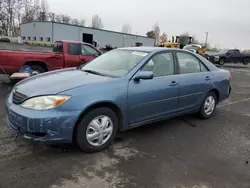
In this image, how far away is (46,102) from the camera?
308cm

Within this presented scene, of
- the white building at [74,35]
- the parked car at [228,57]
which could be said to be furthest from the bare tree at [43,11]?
the parked car at [228,57]

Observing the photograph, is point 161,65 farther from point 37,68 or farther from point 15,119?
point 37,68

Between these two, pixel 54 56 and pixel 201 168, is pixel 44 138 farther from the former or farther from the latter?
pixel 54 56

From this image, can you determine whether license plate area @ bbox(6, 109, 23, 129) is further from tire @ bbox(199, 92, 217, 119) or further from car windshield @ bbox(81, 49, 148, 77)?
tire @ bbox(199, 92, 217, 119)

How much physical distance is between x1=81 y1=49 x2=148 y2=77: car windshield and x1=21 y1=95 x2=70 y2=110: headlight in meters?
0.99

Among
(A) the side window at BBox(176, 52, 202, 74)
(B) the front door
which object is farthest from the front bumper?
(A) the side window at BBox(176, 52, 202, 74)

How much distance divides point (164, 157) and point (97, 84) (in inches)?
56.8

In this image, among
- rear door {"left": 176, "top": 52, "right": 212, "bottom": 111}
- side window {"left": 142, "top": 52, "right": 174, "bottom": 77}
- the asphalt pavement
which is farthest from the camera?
rear door {"left": 176, "top": 52, "right": 212, "bottom": 111}

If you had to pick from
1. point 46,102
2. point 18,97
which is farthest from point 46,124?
point 18,97

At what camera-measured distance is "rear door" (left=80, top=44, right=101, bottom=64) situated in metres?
8.68

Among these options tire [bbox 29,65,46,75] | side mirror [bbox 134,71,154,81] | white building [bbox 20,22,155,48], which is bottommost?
tire [bbox 29,65,46,75]

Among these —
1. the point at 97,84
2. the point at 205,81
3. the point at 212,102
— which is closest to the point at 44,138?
the point at 97,84

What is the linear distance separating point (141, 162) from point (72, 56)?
19.9 feet

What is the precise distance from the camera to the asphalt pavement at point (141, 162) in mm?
2824
